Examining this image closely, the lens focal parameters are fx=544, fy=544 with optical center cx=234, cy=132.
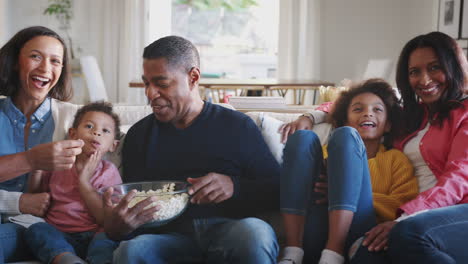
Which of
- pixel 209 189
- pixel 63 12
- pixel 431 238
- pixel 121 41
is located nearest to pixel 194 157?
pixel 209 189

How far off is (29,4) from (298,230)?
603cm

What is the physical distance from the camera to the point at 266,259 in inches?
57.4

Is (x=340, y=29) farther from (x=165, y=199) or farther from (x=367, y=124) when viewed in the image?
(x=165, y=199)

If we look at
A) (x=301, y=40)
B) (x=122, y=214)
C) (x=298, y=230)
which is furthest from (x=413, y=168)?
(x=301, y=40)

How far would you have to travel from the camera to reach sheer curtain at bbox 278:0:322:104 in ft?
21.1

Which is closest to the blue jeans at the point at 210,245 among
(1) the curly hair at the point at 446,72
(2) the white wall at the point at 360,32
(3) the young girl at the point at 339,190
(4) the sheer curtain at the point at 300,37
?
(3) the young girl at the point at 339,190

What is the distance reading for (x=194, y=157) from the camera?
1.79 m

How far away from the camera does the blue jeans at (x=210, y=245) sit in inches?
57.6

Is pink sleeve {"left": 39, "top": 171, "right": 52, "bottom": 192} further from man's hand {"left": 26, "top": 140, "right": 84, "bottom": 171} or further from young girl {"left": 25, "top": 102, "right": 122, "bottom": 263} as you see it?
man's hand {"left": 26, "top": 140, "right": 84, "bottom": 171}

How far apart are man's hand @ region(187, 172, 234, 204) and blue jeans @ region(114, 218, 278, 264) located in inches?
3.4

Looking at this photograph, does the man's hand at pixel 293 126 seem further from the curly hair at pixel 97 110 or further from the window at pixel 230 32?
the window at pixel 230 32

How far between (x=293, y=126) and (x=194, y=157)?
45 centimetres

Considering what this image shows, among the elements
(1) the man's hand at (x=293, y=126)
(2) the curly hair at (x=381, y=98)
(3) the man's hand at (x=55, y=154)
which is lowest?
(3) the man's hand at (x=55, y=154)

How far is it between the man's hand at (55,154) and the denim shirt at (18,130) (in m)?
0.31
